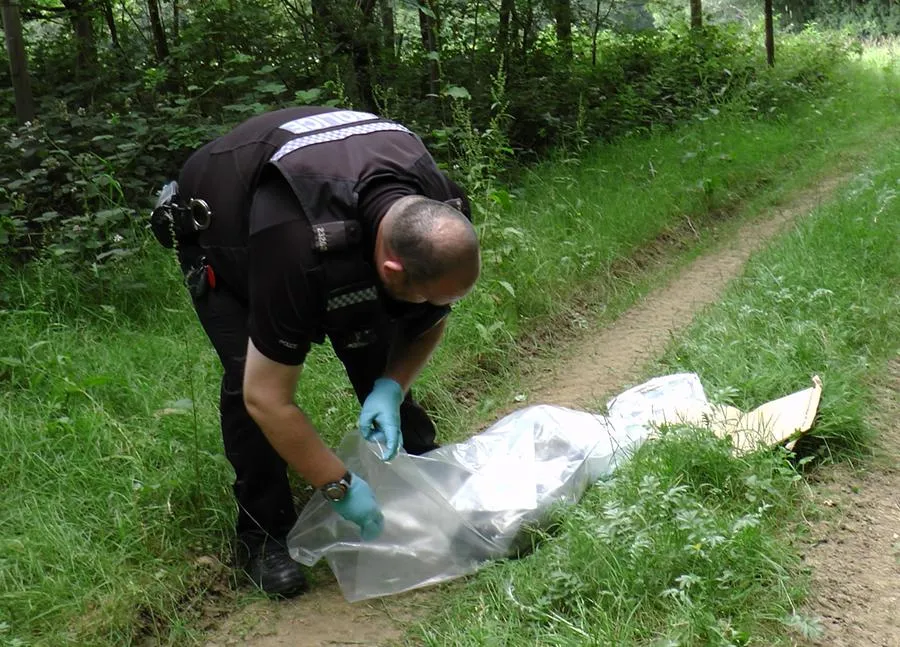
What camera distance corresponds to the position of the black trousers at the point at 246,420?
2496mm

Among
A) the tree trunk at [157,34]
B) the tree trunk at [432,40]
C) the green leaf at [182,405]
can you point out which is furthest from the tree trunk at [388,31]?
the green leaf at [182,405]

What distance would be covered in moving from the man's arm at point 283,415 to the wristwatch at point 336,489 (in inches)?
1.2

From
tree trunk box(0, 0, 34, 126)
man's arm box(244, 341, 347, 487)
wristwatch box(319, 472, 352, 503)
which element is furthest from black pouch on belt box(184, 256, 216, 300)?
tree trunk box(0, 0, 34, 126)

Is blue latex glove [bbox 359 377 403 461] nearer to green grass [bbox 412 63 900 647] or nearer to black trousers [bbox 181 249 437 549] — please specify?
black trousers [bbox 181 249 437 549]

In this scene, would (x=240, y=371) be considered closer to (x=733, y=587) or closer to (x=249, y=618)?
(x=249, y=618)

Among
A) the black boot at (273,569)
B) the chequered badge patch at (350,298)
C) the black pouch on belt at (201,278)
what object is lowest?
the black boot at (273,569)

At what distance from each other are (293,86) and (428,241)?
5.13 metres

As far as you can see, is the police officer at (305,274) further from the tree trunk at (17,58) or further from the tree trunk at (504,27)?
the tree trunk at (504,27)

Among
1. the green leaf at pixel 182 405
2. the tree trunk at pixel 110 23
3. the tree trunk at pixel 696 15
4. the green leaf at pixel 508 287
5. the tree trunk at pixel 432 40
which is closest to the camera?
the green leaf at pixel 182 405

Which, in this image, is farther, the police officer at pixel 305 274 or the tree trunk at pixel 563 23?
the tree trunk at pixel 563 23

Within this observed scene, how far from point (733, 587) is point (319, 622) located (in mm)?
1219

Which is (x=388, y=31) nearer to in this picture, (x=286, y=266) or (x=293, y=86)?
(x=293, y=86)

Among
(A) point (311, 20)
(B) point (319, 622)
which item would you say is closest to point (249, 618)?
(B) point (319, 622)

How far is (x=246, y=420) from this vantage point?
2.57m
